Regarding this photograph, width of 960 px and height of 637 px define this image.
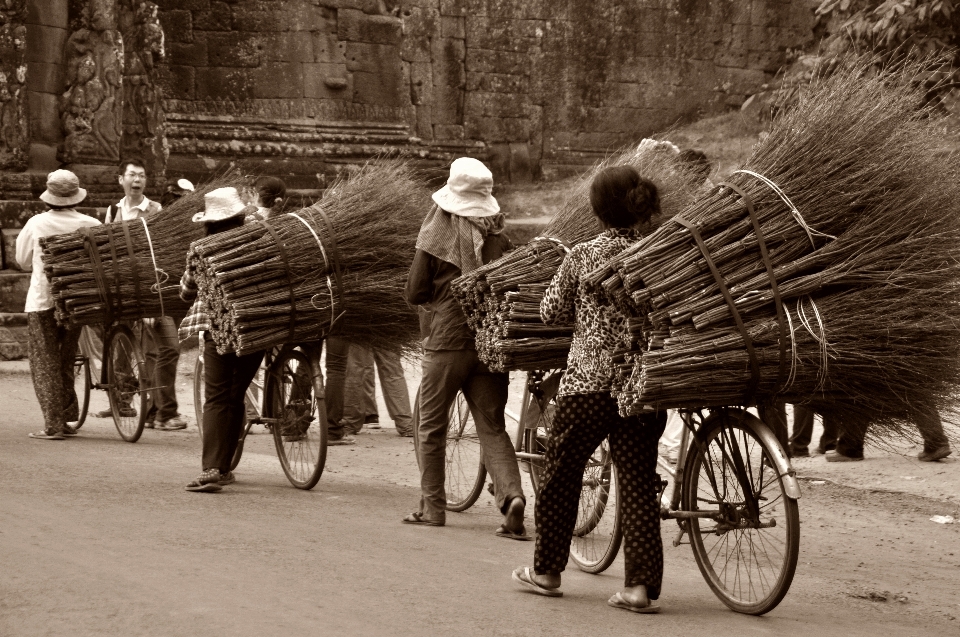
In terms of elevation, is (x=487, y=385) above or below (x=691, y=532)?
above

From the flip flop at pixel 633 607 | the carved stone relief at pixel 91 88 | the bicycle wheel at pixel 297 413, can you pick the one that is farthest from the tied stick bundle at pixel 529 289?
the carved stone relief at pixel 91 88

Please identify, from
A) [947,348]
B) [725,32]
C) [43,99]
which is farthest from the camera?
[725,32]

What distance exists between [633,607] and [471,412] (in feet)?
5.80

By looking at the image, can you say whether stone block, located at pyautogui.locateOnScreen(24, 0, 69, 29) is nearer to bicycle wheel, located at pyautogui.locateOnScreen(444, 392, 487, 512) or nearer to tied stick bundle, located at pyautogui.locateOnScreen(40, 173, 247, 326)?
tied stick bundle, located at pyautogui.locateOnScreen(40, 173, 247, 326)

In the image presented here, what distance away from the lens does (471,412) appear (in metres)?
6.89

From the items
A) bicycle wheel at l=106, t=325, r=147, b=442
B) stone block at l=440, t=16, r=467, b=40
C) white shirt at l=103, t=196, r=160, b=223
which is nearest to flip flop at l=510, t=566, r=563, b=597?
bicycle wheel at l=106, t=325, r=147, b=442

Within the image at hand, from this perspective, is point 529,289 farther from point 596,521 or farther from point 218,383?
point 218,383

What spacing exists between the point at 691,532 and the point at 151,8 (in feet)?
38.3

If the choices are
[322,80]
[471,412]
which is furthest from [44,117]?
A: [471,412]

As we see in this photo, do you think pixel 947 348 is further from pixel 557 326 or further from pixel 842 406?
pixel 557 326

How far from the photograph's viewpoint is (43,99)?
14977 millimetres

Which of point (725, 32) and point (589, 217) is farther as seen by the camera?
point (725, 32)

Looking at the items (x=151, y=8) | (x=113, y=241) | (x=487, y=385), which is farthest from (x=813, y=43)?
(x=487, y=385)

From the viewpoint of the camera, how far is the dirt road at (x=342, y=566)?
200 inches
